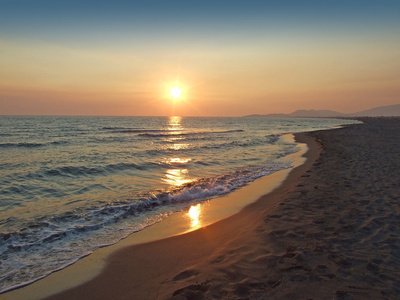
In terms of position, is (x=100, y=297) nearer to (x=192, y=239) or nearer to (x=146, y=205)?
(x=192, y=239)

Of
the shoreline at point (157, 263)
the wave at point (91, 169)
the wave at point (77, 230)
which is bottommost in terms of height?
the wave at point (77, 230)

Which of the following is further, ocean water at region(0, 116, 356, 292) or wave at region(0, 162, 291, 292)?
ocean water at region(0, 116, 356, 292)

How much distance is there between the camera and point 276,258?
460 centimetres

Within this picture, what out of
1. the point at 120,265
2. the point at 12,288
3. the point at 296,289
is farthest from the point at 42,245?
the point at 296,289

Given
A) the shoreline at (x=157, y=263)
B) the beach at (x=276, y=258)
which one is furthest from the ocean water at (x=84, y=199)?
the beach at (x=276, y=258)

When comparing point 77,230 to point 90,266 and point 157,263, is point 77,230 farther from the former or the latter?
point 157,263

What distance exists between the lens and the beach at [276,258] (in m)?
3.77

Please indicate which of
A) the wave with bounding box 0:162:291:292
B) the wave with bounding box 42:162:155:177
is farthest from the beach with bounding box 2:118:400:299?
the wave with bounding box 42:162:155:177

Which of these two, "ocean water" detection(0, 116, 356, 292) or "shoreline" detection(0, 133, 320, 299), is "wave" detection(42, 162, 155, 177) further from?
"shoreline" detection(0, 133, 320, 299)

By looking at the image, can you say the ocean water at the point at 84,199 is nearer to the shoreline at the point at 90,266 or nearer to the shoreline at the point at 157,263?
the shoreline at the point at 90,266

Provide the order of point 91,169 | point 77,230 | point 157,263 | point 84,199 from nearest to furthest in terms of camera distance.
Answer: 1. point 157,263
2. point 77,230
3. point 84,199
4. point 91,169

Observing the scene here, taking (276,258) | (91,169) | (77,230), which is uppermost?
(276,258)

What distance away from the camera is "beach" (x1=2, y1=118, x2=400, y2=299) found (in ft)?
12.4

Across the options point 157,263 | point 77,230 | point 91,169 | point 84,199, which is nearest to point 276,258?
point 157,263
